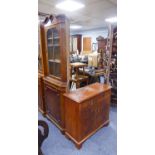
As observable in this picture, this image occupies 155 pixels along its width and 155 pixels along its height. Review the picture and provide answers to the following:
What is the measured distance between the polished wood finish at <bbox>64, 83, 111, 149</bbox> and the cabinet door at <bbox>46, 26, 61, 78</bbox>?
23.0 inches

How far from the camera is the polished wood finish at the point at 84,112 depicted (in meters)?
2.00

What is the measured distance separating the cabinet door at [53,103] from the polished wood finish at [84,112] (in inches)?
10.0

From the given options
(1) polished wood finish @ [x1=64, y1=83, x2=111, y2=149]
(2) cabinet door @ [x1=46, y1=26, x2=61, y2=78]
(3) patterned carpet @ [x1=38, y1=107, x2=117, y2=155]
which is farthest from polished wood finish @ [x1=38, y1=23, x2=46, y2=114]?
(1) polished wood finish @ [x1=64, y1=83, x2=111, y2=149]

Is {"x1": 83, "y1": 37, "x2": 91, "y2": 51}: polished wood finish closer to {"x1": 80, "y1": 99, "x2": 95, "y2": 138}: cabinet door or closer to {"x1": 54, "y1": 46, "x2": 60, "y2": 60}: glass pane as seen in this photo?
{"x1": 54, "y1": 46, "x2": 60, "y2": 60}: glass pane

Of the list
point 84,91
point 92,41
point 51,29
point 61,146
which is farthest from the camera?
point 92,41

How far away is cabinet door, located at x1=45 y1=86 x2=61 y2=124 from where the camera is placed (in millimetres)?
2424

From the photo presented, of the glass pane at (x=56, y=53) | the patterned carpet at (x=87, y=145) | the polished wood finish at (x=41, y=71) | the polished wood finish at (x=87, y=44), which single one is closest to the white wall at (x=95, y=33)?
the polished wood finish at (x=87, y=44)

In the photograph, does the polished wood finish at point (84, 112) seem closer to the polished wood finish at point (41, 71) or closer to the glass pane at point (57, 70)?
the glass pane at point (57, 70)

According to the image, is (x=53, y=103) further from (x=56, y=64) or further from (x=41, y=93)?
(x=56, y=64)
